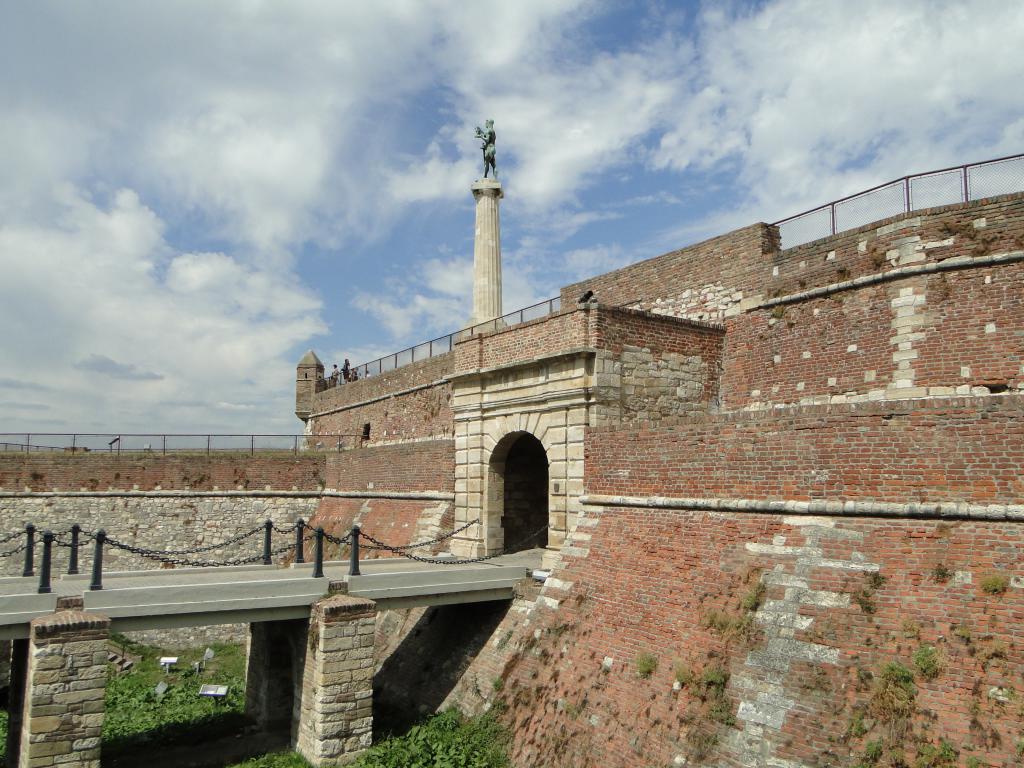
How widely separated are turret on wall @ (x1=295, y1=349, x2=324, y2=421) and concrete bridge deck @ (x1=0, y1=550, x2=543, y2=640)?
24.6 metres

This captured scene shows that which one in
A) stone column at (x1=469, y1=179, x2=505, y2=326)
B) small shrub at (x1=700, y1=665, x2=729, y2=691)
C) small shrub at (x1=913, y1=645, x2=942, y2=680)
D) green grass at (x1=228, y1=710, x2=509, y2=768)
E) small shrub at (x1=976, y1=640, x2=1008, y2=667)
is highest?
stone column at (x1=469, y1=179, x2=505, y2=326)

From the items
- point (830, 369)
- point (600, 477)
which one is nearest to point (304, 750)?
point (600, 477)

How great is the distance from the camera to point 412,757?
435 inches

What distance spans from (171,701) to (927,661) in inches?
600

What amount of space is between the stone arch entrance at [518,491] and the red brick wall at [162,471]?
11750 millimetres

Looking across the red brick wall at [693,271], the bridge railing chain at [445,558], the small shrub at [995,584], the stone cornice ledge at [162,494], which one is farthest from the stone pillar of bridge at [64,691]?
the stone cornice ledge at [162,494]

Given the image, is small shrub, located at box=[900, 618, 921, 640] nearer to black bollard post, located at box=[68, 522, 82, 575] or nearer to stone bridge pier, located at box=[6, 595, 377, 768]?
stone bridge pier, located at box=[6, 595, 377, 768]

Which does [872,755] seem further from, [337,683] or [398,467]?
[398,467]

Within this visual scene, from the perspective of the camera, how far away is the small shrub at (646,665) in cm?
959

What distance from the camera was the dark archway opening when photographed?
16.6m

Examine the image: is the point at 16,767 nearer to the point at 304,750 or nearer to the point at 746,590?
the point at 304,750

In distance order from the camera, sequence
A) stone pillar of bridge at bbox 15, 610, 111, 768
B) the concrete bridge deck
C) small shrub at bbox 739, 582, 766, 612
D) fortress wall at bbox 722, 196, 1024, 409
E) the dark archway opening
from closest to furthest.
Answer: small shrub at bbox 739, 582, 766, 612 → stone pillar of bridge at bbox 15, 610, 111, 768 → the concrete bridge deck → fortress wall at bbox 722, 196, 1024, 409 → the dark archway opening

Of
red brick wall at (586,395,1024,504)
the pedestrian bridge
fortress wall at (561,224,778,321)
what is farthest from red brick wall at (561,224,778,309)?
the pedestrian bridge

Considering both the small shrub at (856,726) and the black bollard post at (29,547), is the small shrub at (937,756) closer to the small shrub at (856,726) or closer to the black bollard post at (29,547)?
the small shrub at (856,726)
